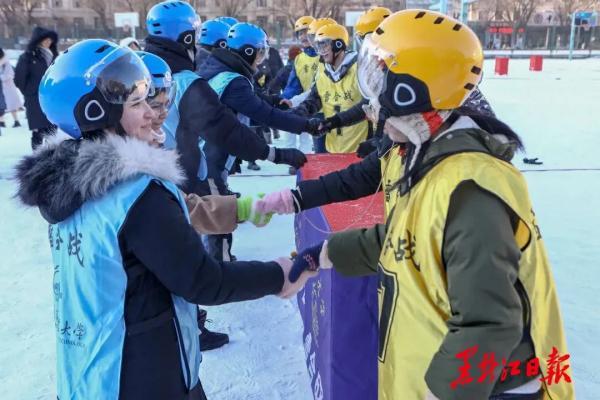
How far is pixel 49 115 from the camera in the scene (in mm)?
1560

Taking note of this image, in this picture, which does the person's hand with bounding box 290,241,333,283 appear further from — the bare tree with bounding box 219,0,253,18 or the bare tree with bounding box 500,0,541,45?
the bare tree with bounding box 500,0,541,45

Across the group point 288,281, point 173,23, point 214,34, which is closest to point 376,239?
point 288,281

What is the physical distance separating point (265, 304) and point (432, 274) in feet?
8.92

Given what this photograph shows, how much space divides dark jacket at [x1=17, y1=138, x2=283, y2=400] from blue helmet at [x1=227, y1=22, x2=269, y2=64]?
8.20 ft

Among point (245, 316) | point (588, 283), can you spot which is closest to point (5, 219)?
point (245, 316)

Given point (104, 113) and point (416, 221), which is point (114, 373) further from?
point (416, 221)

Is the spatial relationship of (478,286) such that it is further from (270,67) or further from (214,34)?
(270,67)

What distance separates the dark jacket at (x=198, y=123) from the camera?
10.7ft

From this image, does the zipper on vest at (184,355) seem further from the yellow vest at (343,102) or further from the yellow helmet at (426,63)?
the yellow vest at (343,102)

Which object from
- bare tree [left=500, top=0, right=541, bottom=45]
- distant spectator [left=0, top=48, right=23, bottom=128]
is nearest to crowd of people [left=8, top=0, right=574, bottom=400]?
distant spectator [left=0, top=48, right=23, bottom=128]

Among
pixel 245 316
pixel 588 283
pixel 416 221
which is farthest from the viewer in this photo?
pixel 588 283

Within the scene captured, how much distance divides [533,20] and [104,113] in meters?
70.9

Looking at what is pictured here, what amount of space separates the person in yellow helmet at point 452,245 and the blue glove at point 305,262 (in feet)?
0.87

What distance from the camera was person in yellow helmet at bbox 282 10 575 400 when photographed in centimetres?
120
